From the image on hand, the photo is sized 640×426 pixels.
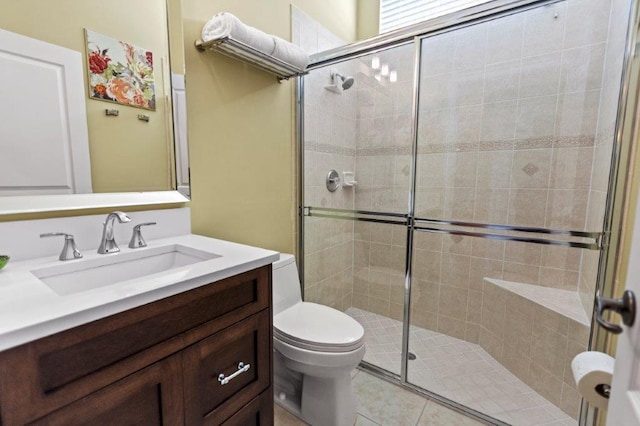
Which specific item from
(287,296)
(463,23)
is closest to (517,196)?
(463,23)

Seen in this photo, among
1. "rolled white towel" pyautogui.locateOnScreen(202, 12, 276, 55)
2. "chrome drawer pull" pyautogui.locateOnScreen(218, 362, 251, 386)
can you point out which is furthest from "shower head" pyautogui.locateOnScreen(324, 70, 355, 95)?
"chrome drawer pull" pyautogui.locateOnScreen(218, 362, 251, 386)

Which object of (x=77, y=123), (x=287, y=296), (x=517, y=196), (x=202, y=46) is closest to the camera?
(x=77, y=123)

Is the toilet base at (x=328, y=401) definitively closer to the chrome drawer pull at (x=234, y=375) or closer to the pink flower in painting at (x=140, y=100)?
the chrome drawer pull at (x=234, y=375)

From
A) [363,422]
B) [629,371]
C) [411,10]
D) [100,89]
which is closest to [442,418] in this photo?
[363,422]

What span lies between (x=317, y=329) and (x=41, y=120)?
50.0 inches

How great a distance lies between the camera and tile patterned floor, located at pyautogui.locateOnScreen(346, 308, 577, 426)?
5.07ft

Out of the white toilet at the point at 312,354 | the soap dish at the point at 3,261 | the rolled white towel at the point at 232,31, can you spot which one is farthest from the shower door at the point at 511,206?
the soap dish at the point at 3,261

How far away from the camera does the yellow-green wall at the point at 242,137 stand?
1.40 meters

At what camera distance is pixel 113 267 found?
1045mm

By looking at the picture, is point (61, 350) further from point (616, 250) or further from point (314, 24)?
point (314, 24)

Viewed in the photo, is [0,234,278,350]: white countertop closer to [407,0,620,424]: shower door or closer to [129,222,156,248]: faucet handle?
[129,222,156,248]: faucet handle

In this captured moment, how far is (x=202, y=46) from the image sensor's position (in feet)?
4.46

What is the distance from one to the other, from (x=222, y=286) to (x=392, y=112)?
188 centimetres

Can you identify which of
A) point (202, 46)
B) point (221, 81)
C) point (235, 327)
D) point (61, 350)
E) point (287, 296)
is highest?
point (202, 46)
